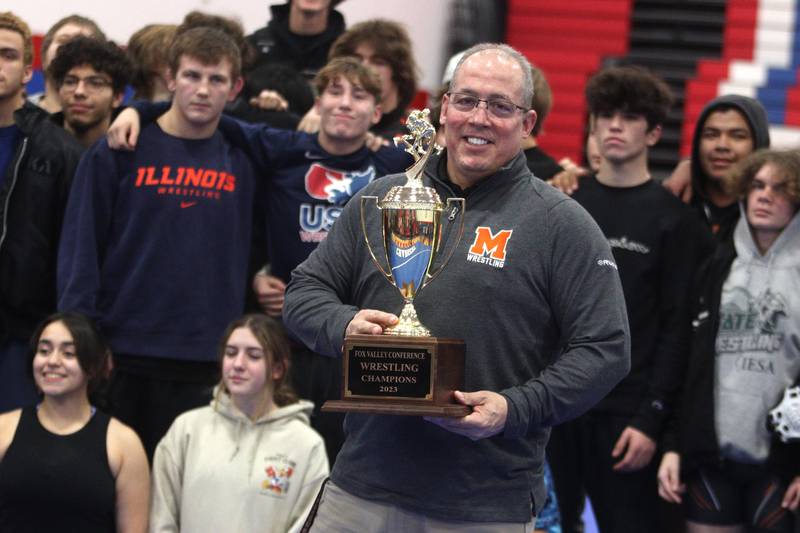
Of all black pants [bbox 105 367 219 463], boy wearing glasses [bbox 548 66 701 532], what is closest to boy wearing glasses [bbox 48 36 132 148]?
black pants [bbox 105 367 219 463]

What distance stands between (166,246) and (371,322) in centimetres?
200

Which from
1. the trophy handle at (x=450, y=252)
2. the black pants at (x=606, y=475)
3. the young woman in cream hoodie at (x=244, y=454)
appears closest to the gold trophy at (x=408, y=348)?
the trophy handle at (x=450, y=252)

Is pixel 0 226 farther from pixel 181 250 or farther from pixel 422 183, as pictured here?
pixel 422 183

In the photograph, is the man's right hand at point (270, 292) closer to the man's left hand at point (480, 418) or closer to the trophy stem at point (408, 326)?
the trophy stem at point (408, 326)

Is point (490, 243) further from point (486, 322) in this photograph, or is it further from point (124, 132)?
point (124, 132)

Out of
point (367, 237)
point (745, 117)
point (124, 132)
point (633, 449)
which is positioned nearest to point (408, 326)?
point (367, 237)

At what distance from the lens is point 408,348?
2893 millimetres

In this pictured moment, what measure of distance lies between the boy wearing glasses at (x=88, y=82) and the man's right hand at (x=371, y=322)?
263 centimetres

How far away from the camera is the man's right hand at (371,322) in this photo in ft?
9.55

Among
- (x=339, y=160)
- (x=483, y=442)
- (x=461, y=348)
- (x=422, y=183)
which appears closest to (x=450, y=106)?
(x=422, y=183)

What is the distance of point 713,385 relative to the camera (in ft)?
15.1

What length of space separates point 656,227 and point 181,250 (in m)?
1.71

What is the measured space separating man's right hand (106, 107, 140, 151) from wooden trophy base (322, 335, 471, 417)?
2139 millimetres

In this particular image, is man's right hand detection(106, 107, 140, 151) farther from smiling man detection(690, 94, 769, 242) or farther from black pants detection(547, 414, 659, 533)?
smiling man detection(690, 94, 769, 242)
